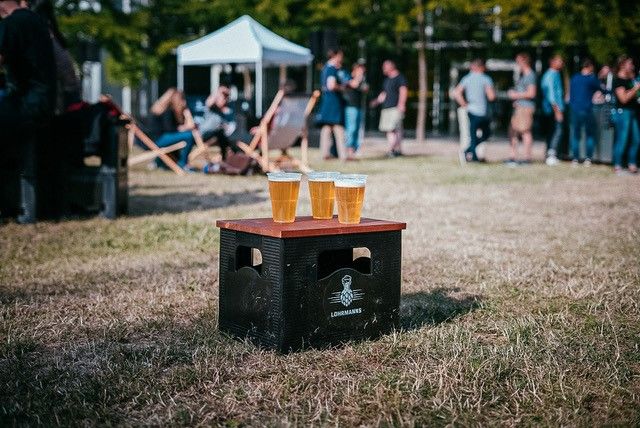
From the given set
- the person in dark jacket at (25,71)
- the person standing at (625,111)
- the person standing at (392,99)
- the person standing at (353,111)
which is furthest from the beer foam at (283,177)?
the person standing at (392,99)

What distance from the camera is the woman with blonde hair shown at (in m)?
12.9

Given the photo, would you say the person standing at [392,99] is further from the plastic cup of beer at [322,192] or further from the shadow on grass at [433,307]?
the plastic cup of beer at [322,192]

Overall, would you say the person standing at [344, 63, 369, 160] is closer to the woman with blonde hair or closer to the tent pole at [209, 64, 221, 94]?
the woman with blonde hair

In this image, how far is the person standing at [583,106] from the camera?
14.6m

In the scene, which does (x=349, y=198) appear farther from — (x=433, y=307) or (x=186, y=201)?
(x=186, y=201)

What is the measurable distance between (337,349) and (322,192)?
657mm

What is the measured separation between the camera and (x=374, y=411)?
9.15 ft

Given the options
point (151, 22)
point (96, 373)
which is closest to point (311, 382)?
point (96, 373)

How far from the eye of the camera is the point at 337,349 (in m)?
3.49

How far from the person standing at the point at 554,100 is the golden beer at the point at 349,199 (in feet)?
39.4

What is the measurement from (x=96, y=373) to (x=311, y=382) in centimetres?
79

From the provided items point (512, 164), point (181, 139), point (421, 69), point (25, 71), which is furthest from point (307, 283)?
point (421, 69)

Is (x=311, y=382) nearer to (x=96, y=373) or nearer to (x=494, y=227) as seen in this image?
(x=96, y=373)

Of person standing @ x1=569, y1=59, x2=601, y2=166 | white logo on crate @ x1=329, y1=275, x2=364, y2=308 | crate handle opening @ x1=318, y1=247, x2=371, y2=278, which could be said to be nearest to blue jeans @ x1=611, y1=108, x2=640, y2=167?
person standing @ x1=569, y1=59, x2=601, y2=166
